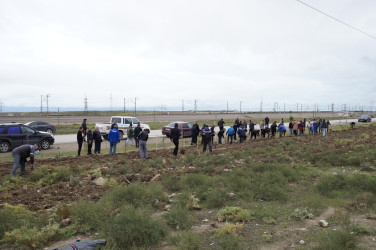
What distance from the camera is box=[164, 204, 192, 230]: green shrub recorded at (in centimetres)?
610

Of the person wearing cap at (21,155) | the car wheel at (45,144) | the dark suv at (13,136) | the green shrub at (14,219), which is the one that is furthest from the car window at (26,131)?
the green shrub at (14,219)

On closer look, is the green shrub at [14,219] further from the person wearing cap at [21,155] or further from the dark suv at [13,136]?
the dark suv at [13,136]

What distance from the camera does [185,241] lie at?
508cm

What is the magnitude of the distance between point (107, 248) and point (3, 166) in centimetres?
1046

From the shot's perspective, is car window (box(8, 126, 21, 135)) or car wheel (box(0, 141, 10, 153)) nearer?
car wheel (box(0, 141, 10, 153))

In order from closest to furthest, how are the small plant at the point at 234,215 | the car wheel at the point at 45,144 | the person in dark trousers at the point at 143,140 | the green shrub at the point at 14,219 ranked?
the green shrub at the point at 14,219 → the small plant at the point at 234,215 → the person in dark trousers at the point at 143,140 → the car wheel at the point at 45,144

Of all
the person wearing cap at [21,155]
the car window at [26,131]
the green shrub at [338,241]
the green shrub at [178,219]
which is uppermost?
the car window at [26,131]

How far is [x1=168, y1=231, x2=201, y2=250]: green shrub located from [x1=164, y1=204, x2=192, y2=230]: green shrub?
0.58m

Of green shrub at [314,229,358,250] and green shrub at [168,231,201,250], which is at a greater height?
green shrub at [314,229,358,250]

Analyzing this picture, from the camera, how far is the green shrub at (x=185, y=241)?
497 centimetres

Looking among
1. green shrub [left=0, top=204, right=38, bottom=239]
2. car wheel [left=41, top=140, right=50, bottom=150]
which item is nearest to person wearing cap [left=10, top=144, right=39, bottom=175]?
green shrub [left=0, top=204, right=38, bottom=239]

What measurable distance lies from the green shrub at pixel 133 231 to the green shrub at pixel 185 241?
0.97 ft

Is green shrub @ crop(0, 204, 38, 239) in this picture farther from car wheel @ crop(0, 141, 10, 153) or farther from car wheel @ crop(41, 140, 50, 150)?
car wheel @ crop(41, 140, 50, 150)

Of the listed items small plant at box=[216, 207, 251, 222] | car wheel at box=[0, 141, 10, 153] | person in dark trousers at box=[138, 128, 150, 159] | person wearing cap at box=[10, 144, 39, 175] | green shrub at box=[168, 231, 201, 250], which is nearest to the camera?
green shrub at box=[168, 231, 201, 250]
